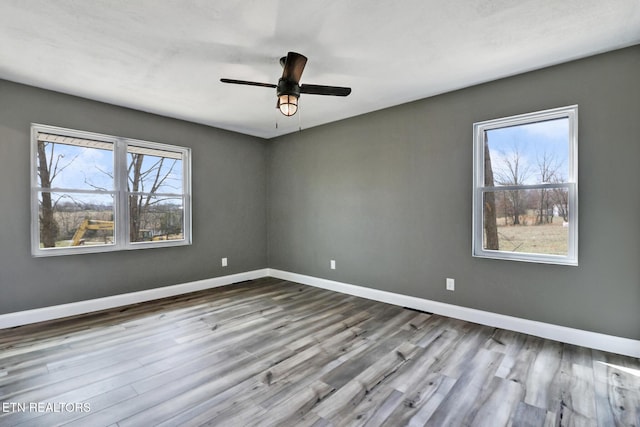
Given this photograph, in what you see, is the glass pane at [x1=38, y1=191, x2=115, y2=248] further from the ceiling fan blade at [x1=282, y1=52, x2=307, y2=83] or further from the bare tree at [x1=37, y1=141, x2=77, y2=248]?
the ceiling fan blade at [x1=282, y1=52, x2=307, y2=83]

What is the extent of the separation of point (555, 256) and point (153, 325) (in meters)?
4.08

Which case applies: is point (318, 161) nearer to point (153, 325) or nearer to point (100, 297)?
point (153, 325)

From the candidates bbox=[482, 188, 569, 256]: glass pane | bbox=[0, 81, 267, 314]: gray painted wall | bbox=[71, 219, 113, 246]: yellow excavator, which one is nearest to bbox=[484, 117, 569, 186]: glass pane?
bbox=[482, 188, 569, 256]: glass pane

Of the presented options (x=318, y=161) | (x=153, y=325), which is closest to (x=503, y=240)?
(x=318, y=161)

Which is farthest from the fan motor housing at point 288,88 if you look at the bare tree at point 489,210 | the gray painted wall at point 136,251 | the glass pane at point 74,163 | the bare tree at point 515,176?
the glass pane at point 74,163

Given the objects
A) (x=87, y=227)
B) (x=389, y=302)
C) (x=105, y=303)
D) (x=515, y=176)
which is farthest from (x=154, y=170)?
(x=515, y=176)

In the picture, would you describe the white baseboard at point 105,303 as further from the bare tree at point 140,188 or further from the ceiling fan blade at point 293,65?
the ceiling fan blade at point 293,65

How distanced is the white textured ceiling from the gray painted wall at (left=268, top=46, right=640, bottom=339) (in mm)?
289

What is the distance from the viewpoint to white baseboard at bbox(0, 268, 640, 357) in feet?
8.35

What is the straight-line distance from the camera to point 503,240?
3.08 metres

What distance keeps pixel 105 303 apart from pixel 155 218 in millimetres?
1206

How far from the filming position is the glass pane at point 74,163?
10.8 feet

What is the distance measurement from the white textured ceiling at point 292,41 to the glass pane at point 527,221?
1.24 metres

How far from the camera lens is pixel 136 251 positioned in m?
3.91
